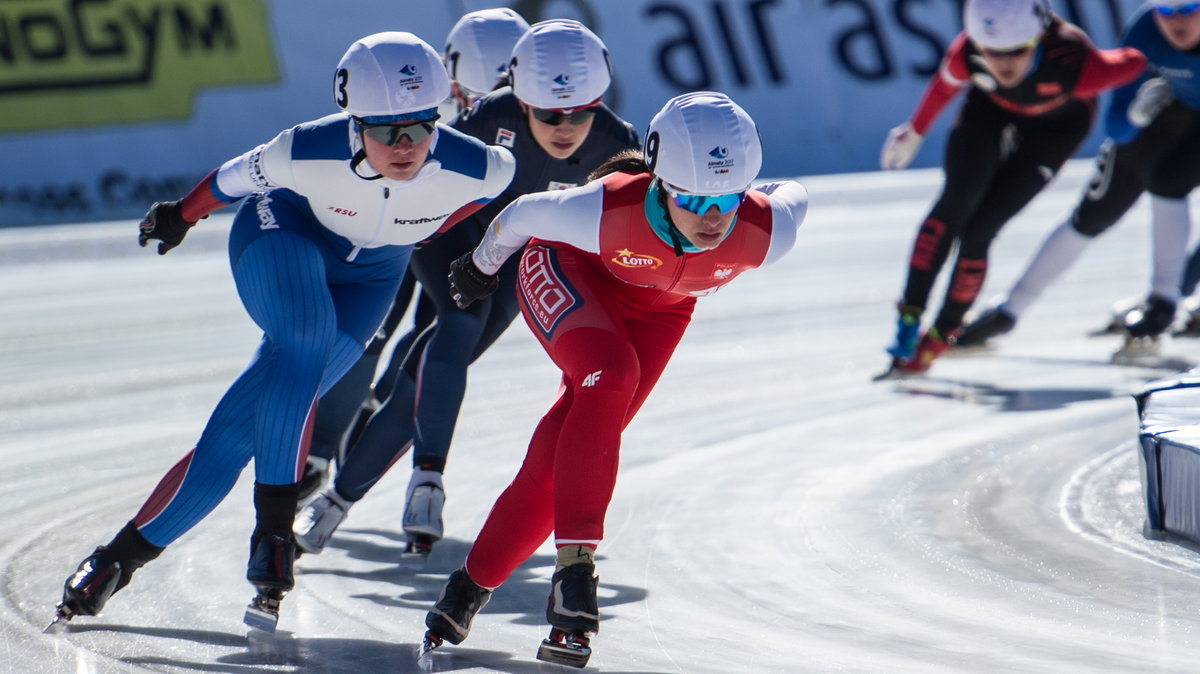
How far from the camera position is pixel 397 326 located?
6.00 metres

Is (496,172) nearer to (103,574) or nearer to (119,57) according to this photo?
(103,574)

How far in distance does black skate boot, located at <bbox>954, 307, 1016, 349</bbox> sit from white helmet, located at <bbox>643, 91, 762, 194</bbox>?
16.0 ft

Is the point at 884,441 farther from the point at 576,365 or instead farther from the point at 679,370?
the point at 576,365

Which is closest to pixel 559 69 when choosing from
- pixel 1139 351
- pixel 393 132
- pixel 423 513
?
pixel 393 132

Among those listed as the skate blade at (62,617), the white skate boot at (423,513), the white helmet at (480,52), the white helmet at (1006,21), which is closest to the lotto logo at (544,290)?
the white skate boot at (423,513)

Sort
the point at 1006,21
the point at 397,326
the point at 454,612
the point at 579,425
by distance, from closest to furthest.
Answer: the point at 579,425
the point at 454,612
the point at 397,326
the point at 1006,21

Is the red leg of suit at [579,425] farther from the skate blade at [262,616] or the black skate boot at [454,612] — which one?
the skate blade at [262,616]

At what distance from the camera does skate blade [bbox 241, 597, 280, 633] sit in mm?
3850

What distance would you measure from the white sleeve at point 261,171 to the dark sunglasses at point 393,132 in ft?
0.73

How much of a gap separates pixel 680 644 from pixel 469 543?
1.25 m

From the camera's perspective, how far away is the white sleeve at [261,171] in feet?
13.6

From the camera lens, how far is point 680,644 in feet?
12.4

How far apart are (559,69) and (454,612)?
81.3 inches

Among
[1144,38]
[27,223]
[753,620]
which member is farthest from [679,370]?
[27,223]
